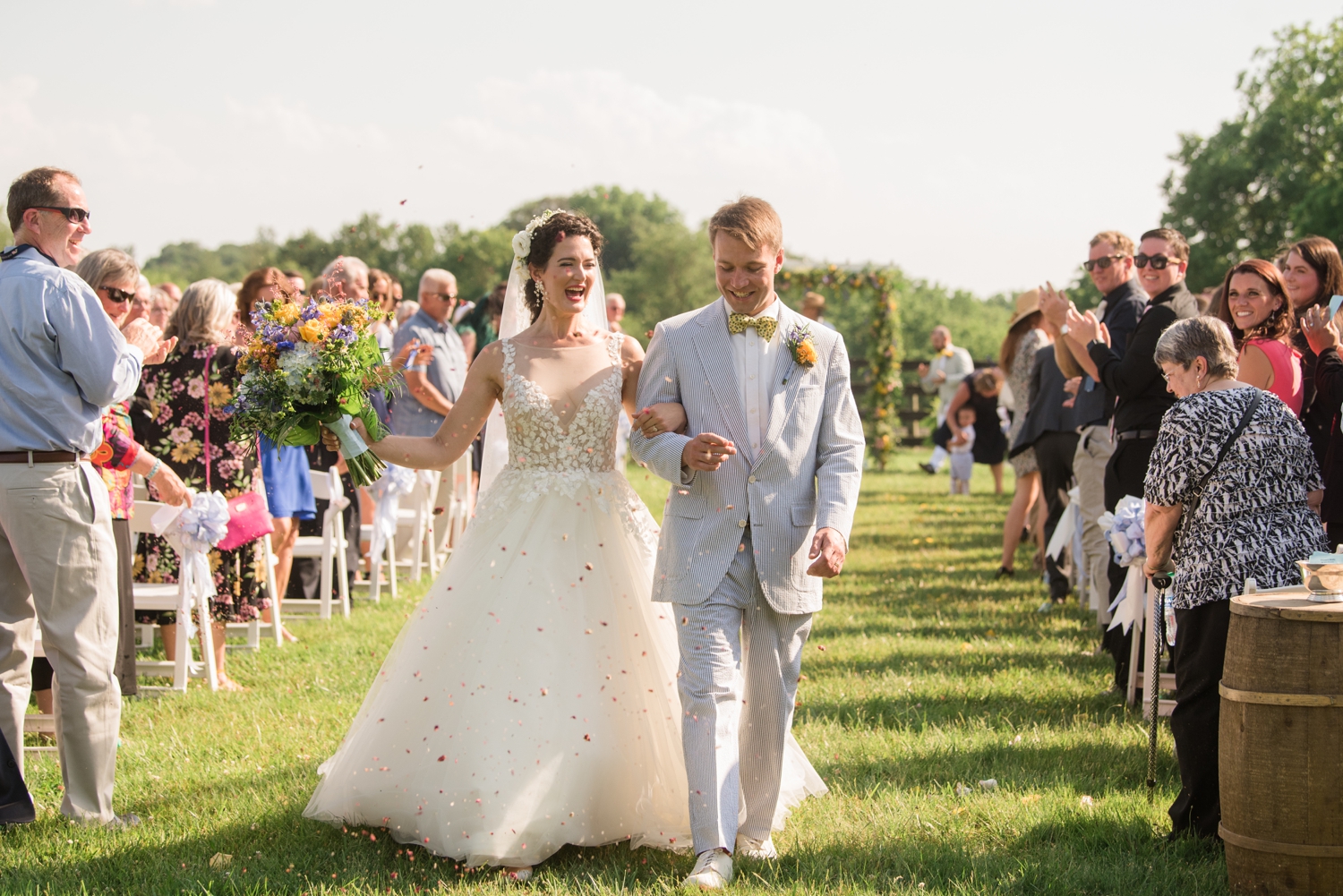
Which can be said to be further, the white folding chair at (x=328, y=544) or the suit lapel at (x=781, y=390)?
the white folding chair at (x=328, y=544)

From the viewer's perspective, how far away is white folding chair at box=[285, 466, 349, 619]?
8414 mm

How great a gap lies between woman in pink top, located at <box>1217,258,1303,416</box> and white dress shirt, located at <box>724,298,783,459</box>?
7.17 feet

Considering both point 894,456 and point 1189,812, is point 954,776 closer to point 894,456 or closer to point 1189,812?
point 1189,812

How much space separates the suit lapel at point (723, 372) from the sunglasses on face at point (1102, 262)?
3.41m

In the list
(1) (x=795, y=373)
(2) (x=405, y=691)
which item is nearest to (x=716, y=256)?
(1) (x=795, y=373)

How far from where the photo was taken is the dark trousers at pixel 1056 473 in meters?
8.80

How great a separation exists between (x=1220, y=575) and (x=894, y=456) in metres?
21.9

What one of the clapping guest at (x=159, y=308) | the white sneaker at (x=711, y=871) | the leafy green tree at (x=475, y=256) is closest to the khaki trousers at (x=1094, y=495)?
the white sneaker at (x=711, y=871)

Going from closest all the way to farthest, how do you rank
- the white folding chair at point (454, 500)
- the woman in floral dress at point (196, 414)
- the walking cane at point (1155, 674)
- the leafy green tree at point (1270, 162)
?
the walking cane at point (1155, 674)
the woman in floral dress at point (196, 414)
the white folding chair at point (454, 500)
the leafy green tree at point (1270, 162)

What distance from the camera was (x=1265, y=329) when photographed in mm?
5004

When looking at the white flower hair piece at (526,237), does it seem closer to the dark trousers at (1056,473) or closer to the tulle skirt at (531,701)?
the tulle skirt at (531,701)

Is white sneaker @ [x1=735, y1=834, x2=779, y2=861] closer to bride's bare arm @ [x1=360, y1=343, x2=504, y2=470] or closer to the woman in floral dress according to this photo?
bride's bare arm @ [x1=360, y1=343, x2=504, y2=470]

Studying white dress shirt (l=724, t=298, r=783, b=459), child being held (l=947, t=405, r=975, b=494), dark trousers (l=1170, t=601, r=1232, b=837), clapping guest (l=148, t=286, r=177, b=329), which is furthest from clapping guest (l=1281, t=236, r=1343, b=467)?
child being held (l=947, t=405, r=975, b=494)

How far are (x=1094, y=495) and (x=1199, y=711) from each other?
12.4ft
